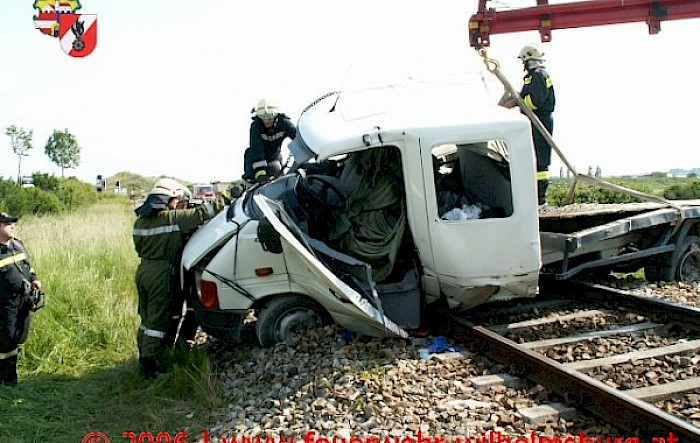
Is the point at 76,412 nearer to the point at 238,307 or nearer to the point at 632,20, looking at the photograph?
the point at 238,307

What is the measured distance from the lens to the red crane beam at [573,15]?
8.52m

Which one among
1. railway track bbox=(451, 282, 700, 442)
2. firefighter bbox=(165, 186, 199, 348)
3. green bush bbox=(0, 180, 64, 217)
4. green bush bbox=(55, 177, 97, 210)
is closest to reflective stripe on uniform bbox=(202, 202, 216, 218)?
firefighter bbox=(165, 186, 199, 348)

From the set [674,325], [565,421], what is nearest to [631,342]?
[674,325]

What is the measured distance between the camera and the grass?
212 inches

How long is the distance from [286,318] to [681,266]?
15.8 feet

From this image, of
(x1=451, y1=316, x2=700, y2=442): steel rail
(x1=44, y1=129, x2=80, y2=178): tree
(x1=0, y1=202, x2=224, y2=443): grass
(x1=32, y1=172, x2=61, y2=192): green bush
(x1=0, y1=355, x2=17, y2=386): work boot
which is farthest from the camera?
(x1=44, y1=129, x2=80, y2=178): tree

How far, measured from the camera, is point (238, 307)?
6000 millimetres

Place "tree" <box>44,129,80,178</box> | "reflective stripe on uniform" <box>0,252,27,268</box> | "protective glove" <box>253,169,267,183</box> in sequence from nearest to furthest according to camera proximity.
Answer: "reflective stripe on uniform" <box>0,252,27,268</box> → "protective glove" <box>253,169,267,183</box> → "tree" <box>44,129,80,178</box>

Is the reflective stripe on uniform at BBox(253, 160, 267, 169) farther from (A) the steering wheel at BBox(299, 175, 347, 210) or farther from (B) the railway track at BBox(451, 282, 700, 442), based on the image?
(B) the railway track at BBox(451, 282, 700, 442)

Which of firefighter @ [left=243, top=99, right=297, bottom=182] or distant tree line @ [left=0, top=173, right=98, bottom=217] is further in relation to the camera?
distant tree line @ [left=0, top=173, right=98, bottom=217]

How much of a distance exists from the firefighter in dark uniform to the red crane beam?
611 centimetres

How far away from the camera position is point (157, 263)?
21.0 ft

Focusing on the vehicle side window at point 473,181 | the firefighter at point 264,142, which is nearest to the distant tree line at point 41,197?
the firefighter at point 264,142

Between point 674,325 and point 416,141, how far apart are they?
2.92m
